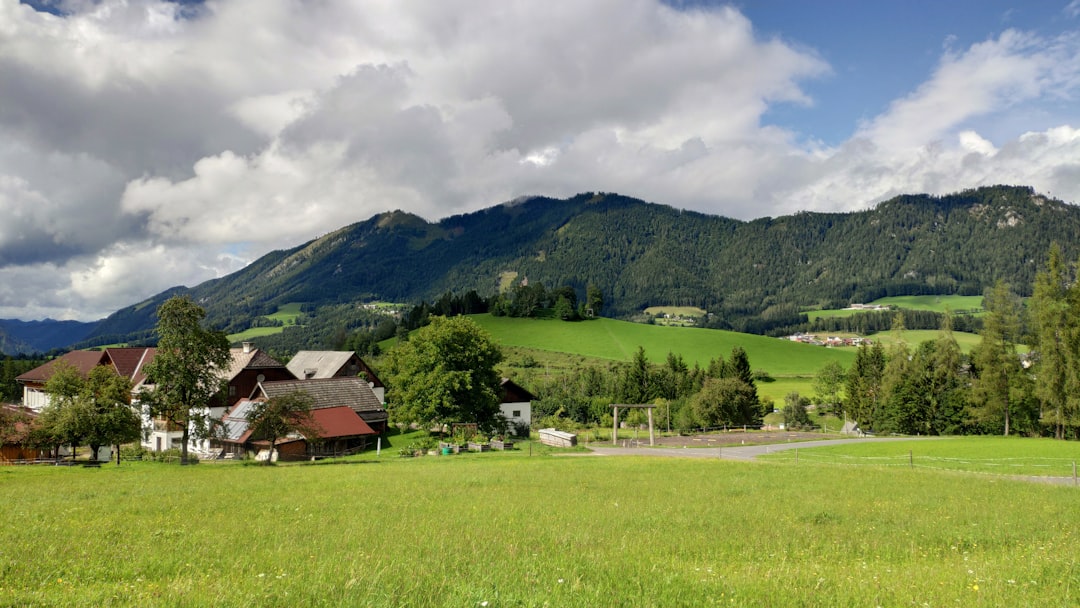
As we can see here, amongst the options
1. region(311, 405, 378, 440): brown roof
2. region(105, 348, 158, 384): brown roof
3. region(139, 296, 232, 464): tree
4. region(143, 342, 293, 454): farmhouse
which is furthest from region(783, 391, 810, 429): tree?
region(105, 348, 158, 384): brown roof

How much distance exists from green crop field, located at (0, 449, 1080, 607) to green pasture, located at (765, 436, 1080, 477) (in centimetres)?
1321

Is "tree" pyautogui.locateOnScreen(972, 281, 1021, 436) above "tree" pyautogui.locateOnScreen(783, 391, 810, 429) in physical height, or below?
above

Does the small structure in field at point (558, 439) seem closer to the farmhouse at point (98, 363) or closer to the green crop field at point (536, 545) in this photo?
the green crop field at point (536, 545)

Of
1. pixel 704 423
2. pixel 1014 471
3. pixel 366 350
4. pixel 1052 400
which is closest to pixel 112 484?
pixel 1014 471

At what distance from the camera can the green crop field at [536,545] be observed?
24.3 ft

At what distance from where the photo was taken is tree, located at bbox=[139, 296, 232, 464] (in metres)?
38.3

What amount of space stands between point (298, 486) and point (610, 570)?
19.0 metres

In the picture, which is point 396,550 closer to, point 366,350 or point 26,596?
point 26,596

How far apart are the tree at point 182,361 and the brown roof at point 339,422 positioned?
564 inches

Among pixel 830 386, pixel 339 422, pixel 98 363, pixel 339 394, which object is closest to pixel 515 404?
pixel 339 394

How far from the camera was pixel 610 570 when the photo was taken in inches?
345

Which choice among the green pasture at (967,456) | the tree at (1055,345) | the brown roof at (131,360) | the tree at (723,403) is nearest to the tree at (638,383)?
the tree at (723,403)

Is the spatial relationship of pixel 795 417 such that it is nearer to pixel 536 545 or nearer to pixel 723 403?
pixel 723 403

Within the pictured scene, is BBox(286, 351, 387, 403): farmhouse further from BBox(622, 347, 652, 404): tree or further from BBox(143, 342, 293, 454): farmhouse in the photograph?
BBox(622, 347, 652, 404): tree
